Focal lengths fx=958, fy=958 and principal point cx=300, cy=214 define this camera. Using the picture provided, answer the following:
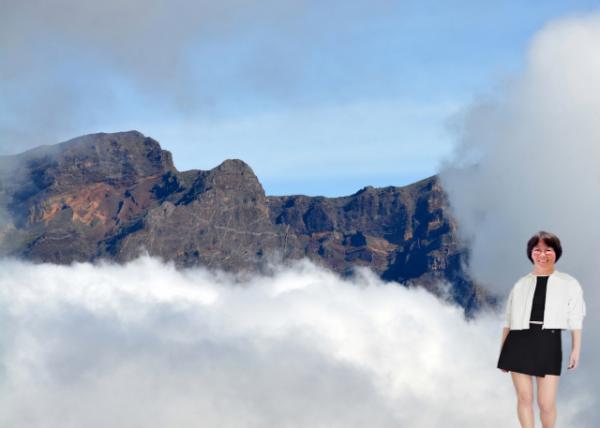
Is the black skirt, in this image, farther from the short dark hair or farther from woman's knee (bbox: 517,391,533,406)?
the short dark hair

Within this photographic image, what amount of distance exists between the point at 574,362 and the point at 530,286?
6.35 feet

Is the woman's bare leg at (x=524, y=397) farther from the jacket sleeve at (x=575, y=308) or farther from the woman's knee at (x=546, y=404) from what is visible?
the jacket sleeve at (x=575, y=308)

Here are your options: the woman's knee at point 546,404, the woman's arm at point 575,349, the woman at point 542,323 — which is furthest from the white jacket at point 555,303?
the woman's knee at point 546,404

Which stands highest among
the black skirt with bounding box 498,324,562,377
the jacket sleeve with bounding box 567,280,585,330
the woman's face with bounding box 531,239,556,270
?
the woman's face with bounding box 531,239,556,270

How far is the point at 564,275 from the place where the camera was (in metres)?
20.7

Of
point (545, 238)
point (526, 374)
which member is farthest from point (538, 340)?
point (545, 238)

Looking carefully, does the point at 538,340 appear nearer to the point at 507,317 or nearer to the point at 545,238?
the point at 507,317

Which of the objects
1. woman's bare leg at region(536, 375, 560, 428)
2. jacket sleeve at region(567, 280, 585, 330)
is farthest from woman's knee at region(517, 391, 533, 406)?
jacket sleeve at region(567, 280, 585, 330)

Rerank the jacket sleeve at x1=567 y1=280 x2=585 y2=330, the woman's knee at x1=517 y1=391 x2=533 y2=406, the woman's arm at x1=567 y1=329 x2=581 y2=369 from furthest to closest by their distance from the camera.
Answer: the woman's knee at x1=517 y1=391 x2=533 y2=406 → the jacket sleeve at x1=567 y1=280 x2=585 y2=330 → the woman's arm at x1=567 y1=329 x2=581 y2=369

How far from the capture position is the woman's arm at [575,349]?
65.7ft

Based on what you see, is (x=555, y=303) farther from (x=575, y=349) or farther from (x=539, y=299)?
(x=575, y=349)

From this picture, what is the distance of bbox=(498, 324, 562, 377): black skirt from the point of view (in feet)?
68.0

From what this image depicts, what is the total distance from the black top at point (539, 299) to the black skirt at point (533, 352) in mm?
253

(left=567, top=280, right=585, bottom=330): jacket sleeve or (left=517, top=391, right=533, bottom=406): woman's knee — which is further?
(left=517, top=391, right=533, bottom=406): woman's knee
